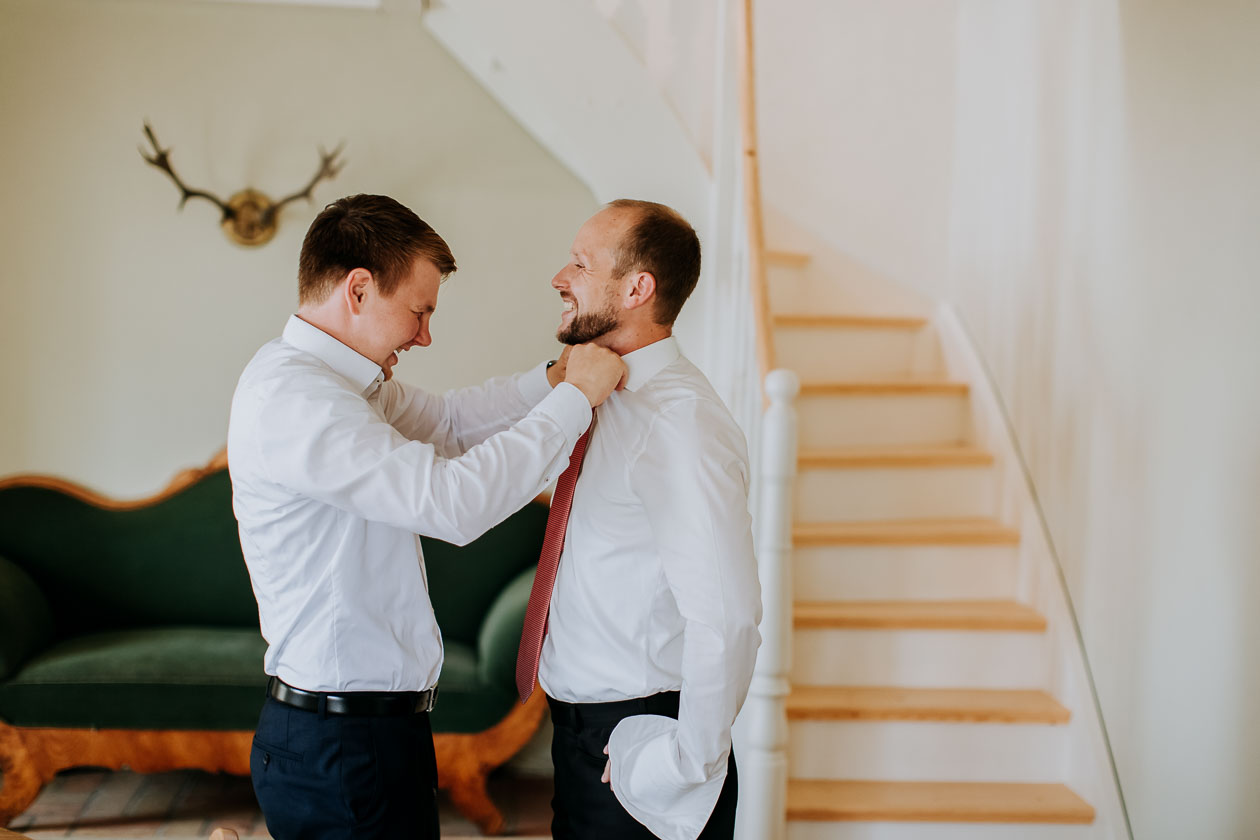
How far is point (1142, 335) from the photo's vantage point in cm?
245

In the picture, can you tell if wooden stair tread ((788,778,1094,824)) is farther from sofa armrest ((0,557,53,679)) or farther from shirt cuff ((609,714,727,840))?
sofa armrest ((0,557,53,679))

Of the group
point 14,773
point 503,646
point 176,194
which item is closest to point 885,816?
point 503,646

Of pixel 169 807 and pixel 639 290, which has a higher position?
pixel 639 290

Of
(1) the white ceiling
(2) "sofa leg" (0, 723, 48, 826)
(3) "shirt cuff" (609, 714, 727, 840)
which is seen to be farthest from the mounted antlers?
(3) "shirt cuff" (609, 714, 727, 840)

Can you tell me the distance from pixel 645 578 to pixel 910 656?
66.8 inches

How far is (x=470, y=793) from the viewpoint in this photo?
2943 mm

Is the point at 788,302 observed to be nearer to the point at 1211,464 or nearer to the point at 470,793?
the point at 1211,464

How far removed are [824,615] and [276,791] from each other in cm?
172

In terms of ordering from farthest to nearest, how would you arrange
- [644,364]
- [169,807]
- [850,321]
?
[850,321] < [169,807] < [644,364]

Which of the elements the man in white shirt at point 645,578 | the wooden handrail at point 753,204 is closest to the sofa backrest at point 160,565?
the wooden handrail at point 753,204

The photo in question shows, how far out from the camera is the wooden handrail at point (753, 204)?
2.41 meters

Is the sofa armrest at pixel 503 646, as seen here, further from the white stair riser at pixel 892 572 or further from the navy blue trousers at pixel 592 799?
the navy blue trousers at pixel 592 799

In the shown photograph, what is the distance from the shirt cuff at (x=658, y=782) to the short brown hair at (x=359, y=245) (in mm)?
721

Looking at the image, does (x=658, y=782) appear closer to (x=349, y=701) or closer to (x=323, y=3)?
(x=349, y=701)
